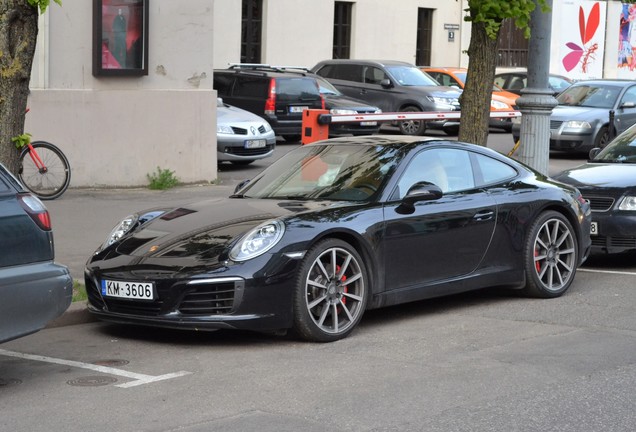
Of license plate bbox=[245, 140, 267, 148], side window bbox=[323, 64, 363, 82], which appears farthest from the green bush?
side window bbox=[323, 64, 363, 82]

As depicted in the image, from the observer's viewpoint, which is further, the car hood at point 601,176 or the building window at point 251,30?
the building window at point 251,30

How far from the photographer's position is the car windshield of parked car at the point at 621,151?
40.4ft

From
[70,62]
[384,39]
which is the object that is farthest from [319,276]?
[384,39]

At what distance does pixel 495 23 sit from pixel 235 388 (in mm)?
7026

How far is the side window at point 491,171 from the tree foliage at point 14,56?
3.61 meters

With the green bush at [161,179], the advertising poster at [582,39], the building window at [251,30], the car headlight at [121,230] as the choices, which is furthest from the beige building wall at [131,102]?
the advertising poster at [582,39]

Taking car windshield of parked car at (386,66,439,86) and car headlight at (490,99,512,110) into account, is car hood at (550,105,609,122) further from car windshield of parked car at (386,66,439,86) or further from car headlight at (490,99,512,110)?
car windshield of parked car at (386,66,439,86)

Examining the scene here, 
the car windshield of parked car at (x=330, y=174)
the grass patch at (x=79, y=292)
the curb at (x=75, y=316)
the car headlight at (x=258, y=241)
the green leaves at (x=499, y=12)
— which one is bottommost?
the curb at (x=75, y=316)

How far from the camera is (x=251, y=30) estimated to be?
1217 inches

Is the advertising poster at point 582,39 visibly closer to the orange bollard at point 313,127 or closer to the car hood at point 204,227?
the orange bollard at point 313,127

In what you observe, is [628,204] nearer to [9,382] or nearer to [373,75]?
[9,382]

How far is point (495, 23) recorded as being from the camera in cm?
1233

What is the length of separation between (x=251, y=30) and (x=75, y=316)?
23136 millimetres

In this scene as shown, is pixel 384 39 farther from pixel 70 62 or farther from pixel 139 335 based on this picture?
pixel 139 335
